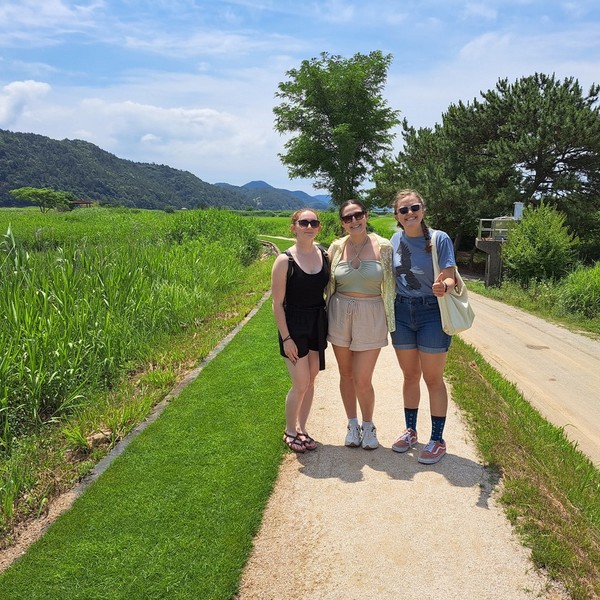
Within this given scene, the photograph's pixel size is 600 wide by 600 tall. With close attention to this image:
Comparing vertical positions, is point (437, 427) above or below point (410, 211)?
below

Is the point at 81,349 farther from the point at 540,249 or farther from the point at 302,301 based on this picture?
the point at 540,249

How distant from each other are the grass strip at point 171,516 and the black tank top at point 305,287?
132 centimetres

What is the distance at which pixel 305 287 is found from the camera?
12.5ft

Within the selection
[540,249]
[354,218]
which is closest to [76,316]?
[354,218]

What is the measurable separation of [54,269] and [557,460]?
667 cm

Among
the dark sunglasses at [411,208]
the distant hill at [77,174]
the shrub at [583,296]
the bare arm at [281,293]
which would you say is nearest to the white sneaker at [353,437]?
the bare arm at [281,293]

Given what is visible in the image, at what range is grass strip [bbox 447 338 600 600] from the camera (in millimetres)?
2939

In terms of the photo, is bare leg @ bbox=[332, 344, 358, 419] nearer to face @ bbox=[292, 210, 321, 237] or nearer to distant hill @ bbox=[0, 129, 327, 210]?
face @ bbox=[292, 210, 321, 237]

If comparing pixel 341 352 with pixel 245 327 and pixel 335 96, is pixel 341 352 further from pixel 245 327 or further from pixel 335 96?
pixel 335 96

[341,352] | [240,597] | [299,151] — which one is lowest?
[240,597]

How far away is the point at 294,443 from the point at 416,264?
1.80m

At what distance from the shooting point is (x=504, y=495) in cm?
359

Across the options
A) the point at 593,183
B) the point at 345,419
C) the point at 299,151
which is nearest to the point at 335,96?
the point at 299,151

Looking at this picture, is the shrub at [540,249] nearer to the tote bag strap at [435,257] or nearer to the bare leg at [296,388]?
the tote bag strap at [435,257]
